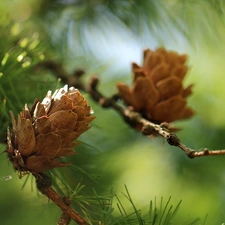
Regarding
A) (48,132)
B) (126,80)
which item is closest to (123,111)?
Answer: (48,132)

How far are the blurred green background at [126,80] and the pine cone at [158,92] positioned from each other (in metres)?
0.14

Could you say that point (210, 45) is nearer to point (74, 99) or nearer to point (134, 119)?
point (134, 119)

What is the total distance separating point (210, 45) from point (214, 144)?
243 mm

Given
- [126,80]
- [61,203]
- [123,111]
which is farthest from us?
Result: [126,80]

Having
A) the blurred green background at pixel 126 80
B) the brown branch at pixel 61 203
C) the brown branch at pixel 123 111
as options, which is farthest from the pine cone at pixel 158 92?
the brown branch at pixel 61 203

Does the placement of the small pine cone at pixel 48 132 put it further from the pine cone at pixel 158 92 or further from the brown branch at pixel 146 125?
the pine cone at pixel 158 92

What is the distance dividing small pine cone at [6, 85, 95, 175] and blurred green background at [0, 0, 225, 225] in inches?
11.3

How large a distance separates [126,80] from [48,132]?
2.72 feet

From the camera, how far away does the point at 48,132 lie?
580 millimetres

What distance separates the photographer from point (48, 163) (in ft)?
1.93

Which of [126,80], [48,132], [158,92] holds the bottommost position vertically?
[126,80]

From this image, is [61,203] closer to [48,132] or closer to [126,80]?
[48,132]

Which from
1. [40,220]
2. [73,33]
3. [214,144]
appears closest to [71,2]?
A: [73,33]

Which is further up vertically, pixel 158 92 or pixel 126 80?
pixel 158 92
